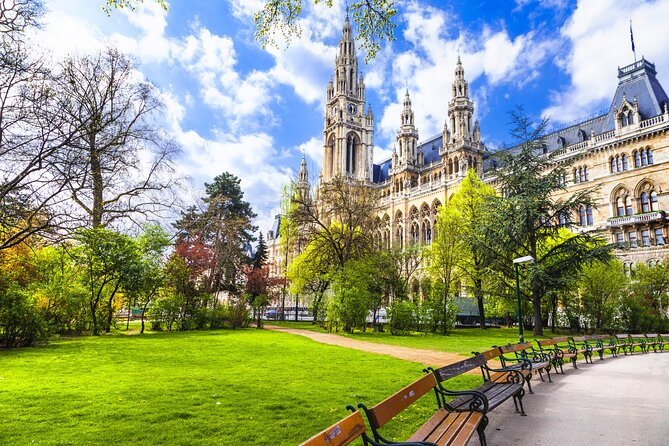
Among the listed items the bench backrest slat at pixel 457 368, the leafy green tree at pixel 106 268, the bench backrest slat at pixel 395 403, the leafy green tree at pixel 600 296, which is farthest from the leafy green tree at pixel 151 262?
the leafy green tree at pixel 600 296

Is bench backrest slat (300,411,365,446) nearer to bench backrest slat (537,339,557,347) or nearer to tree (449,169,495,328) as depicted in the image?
bench backrest slat (537,339,557,347)

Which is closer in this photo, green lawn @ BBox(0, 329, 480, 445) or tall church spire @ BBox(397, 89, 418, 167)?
green lawn @ BBox(0, 329, 480, 445)

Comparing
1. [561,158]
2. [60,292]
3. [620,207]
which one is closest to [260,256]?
[60,292]

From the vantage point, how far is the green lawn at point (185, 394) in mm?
5129

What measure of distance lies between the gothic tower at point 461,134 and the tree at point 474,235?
52.7ft

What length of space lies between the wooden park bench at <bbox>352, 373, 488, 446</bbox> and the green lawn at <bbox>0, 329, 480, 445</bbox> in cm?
97

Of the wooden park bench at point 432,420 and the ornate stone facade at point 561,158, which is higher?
the ornate stone facade at point 561,158

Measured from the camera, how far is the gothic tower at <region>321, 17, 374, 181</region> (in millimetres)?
69500

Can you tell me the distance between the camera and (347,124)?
69938mm

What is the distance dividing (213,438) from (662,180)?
134 feet

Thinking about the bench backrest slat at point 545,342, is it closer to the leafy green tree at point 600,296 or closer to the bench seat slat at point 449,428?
the bench seat slat at point 449,428

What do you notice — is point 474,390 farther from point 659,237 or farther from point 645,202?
point 645,202

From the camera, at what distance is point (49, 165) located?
1023 cm

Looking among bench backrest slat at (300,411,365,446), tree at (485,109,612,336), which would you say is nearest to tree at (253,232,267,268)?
tree at (485,109,612,336)
